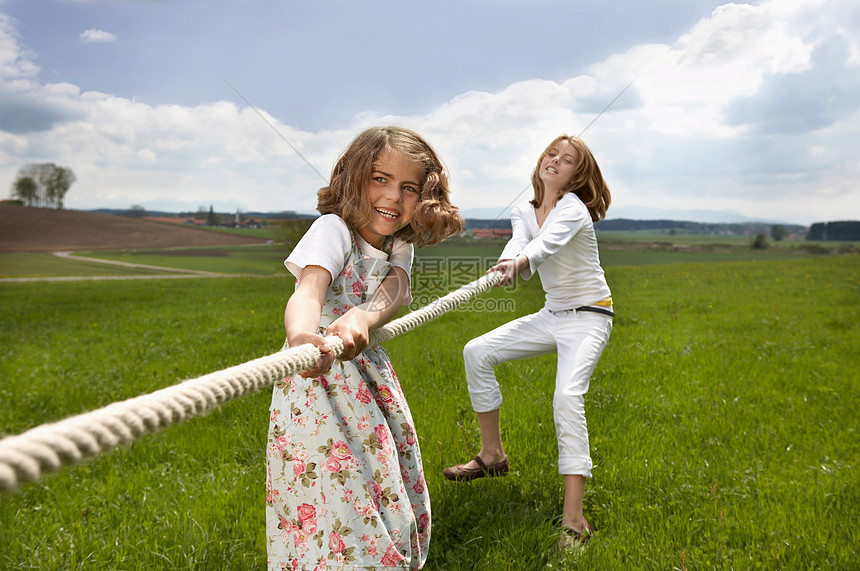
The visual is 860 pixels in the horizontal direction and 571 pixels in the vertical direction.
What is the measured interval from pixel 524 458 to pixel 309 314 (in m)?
2.16

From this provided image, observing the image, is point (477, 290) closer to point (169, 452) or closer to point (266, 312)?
point (169, 452)

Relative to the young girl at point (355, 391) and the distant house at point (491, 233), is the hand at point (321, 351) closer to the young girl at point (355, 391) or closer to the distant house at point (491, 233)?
the young girl at point (355, 391)

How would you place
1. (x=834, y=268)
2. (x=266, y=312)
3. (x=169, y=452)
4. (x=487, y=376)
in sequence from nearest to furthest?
1. (x=487, y=376)
2. (x=169, y=452)
3. (x=266, y=312)
4. (x=834, y=268)

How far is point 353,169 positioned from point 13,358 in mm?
7508

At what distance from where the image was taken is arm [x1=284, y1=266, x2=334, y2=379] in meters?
1.49

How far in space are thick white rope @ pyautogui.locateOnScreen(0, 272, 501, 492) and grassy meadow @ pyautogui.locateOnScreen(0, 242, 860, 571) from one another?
17.8 inches

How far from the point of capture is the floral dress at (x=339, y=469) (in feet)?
5.98

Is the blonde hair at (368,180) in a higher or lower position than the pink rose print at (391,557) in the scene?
higher

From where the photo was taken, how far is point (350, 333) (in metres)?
1.65

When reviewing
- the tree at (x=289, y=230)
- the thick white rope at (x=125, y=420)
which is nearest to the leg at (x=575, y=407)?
the thick white rope at (x=125, y=420)

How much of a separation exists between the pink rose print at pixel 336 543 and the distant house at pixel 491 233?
243 centimetres

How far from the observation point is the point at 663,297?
10.7 meters

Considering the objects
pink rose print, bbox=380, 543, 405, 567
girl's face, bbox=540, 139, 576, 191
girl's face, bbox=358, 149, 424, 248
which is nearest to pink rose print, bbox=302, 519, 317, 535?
pink rose print, bbox=380, 543, 405, 567

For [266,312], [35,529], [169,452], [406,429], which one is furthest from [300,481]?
[266,312]
